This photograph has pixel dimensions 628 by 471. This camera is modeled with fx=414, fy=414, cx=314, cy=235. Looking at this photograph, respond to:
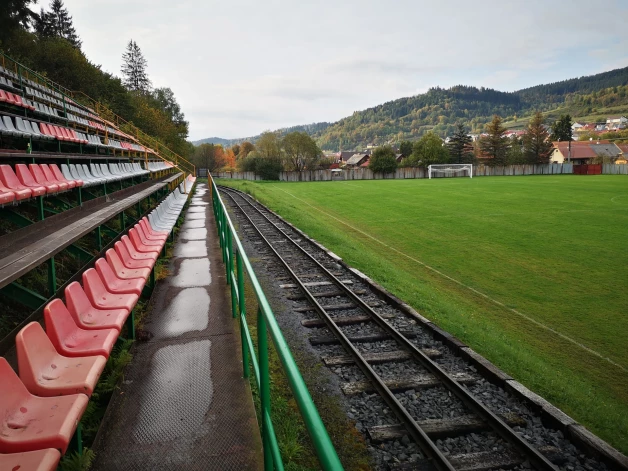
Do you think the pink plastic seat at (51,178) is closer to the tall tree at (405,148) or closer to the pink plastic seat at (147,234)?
the pink plastic seat at (147,234)

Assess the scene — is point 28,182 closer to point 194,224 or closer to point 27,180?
point 27,180

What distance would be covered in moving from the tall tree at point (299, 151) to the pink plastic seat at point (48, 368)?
7145 centimetres

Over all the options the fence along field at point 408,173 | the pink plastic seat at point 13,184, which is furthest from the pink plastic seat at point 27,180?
the fence along field at point 408,173

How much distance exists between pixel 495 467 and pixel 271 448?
290 centimetres

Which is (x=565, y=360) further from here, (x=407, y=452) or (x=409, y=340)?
(x=407, y=452)

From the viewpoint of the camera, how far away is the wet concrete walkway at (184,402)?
2.62m

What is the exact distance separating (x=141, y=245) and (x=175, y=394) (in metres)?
3.27

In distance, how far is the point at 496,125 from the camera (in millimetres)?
75500

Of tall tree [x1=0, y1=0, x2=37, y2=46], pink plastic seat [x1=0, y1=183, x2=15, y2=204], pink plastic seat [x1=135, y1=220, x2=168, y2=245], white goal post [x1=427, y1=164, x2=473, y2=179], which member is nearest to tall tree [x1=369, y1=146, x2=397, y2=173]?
white goal post [x1=427, y1=164, x2=473, y2=179]

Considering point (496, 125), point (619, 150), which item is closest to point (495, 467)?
point (496, 125)

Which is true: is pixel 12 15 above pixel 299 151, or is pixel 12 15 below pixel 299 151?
above

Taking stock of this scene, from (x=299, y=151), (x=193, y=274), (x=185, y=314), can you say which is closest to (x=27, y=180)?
(x=193, y=274)

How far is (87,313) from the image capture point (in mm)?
3424

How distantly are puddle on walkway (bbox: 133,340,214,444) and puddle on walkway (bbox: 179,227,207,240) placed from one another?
243 inches
